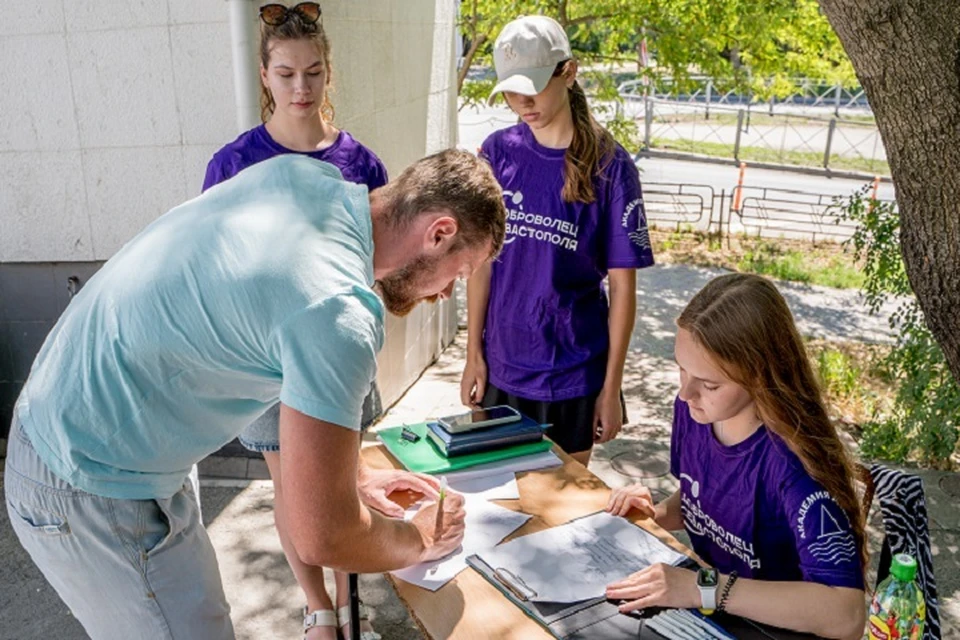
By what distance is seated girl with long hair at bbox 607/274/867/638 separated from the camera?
5.68 ft

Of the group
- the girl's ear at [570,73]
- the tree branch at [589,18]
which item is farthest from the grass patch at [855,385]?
the girl's ear at [570,73]

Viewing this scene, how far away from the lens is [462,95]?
27.2ft

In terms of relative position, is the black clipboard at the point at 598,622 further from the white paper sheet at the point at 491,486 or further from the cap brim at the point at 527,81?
the cap brim at the point at 527,81

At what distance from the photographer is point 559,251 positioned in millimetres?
2818

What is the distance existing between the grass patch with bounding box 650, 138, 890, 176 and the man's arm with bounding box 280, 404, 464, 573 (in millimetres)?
17723

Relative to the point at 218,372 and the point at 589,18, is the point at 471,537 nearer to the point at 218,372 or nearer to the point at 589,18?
the point at 218,372

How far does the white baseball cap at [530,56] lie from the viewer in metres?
2.77

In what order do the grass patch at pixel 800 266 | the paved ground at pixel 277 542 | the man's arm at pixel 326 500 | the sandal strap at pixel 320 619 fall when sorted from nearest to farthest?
the man's arm at pixel 326 500 < the sandal strap at pixel 320 619 < the paved ground at pixel 277 542 < the grass patch at pixel 800 266

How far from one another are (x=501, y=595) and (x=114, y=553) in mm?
759

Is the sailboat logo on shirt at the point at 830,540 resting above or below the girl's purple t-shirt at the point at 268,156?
below

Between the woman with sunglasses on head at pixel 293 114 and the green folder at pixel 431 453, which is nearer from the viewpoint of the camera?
the green folder at pixel 431 453

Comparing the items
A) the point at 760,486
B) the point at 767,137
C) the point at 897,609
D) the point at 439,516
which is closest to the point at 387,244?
the point at 439,516

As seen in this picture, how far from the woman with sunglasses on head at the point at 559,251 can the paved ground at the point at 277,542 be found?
1.04m

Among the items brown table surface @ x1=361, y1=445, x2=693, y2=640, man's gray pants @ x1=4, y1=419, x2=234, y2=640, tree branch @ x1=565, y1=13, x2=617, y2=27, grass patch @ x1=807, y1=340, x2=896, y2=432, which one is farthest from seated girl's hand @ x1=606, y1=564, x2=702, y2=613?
tree branch @ x1=565, y1=13, x2=617, y2=27
